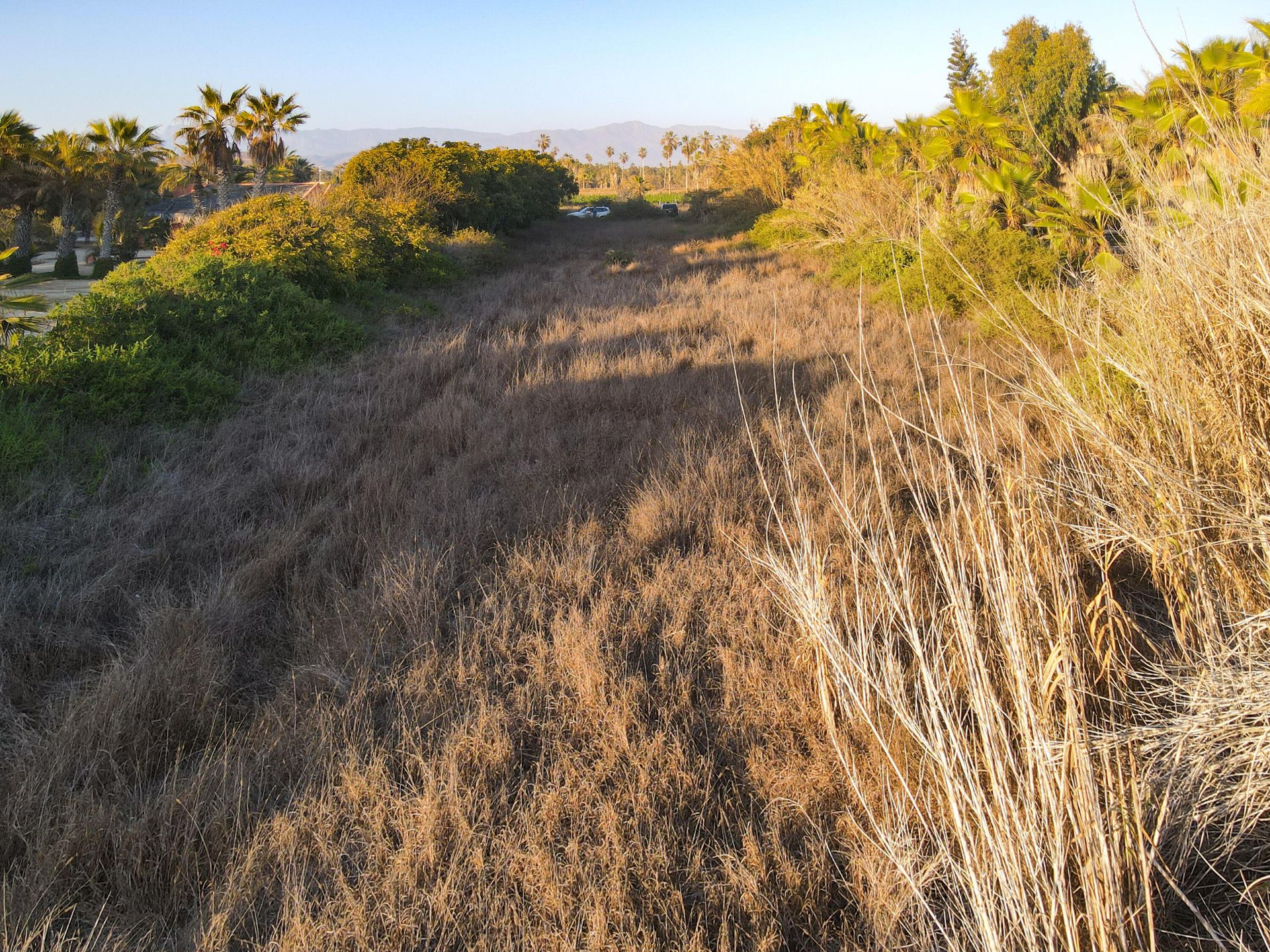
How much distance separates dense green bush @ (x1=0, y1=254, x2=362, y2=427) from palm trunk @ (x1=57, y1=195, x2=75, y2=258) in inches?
814

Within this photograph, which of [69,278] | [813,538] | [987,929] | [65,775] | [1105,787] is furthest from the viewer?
[69,278]

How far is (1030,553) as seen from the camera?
8.29ft

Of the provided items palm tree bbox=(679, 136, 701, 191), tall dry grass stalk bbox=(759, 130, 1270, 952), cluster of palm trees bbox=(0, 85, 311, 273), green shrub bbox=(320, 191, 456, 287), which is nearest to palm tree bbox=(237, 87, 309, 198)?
cluster of palm trees bbox=(0, 85, 311, 273)

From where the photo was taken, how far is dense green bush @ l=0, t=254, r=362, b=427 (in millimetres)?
5871

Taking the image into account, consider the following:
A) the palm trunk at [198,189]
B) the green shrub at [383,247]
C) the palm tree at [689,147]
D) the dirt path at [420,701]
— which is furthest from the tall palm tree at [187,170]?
the palm tree at [689,147]

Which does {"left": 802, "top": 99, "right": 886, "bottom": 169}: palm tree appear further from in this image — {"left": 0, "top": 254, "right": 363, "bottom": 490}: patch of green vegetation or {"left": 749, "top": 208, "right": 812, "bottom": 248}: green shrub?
{"left": 0, "top": 254, "right": 363, "bottom": 490}: patch of green vegetation

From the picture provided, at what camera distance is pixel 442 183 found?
A: 792 inches

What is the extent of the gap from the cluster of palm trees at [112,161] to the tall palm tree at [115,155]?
0.08 feet

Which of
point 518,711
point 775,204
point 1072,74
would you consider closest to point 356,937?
point 518,711

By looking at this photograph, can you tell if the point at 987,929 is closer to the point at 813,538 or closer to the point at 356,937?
the point at 356,937

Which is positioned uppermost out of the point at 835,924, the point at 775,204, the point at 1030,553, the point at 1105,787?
the point at 775,204

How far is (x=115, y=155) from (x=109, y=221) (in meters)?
2.45

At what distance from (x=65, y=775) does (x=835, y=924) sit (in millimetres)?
2622

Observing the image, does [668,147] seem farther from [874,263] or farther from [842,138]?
[874,263]
